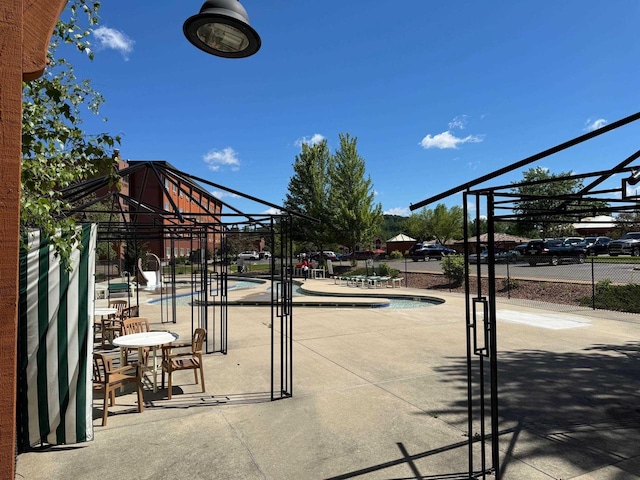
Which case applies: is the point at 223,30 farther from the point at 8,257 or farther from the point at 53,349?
the point at 53,349

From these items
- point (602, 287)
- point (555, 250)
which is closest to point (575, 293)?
point (602, 287)

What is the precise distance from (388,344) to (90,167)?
22.9ft

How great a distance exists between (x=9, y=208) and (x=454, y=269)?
69.0ft

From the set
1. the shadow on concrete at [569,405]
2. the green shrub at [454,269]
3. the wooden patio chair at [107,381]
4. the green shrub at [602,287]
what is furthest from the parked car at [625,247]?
the wooden patio chair at [107,381]

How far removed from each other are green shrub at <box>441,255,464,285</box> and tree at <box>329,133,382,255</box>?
1071 cm

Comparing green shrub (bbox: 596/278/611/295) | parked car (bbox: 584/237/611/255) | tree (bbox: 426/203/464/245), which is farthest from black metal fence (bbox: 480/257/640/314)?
tree (bbox: 426/203/464/245)

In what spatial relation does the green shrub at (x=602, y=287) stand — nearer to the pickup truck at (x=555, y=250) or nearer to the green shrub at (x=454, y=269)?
the green shrub at (x=454, y=269)

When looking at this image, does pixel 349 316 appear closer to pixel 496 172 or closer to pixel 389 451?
pixel 389 451

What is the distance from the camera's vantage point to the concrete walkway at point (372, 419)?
3.85 meters

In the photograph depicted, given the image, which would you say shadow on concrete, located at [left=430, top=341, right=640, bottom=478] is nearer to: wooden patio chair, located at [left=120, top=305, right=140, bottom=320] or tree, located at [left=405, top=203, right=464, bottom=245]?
wooden patio chair, located at [left=120, top=305, right=140, bottom=320]

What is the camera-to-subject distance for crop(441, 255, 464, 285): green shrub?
2076 centimetres

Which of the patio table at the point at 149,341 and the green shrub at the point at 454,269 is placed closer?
the patio table at the point at 149,341

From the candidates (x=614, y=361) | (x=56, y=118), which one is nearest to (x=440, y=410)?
(x=614, y=361)

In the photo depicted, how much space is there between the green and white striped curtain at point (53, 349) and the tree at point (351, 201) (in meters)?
27.1
